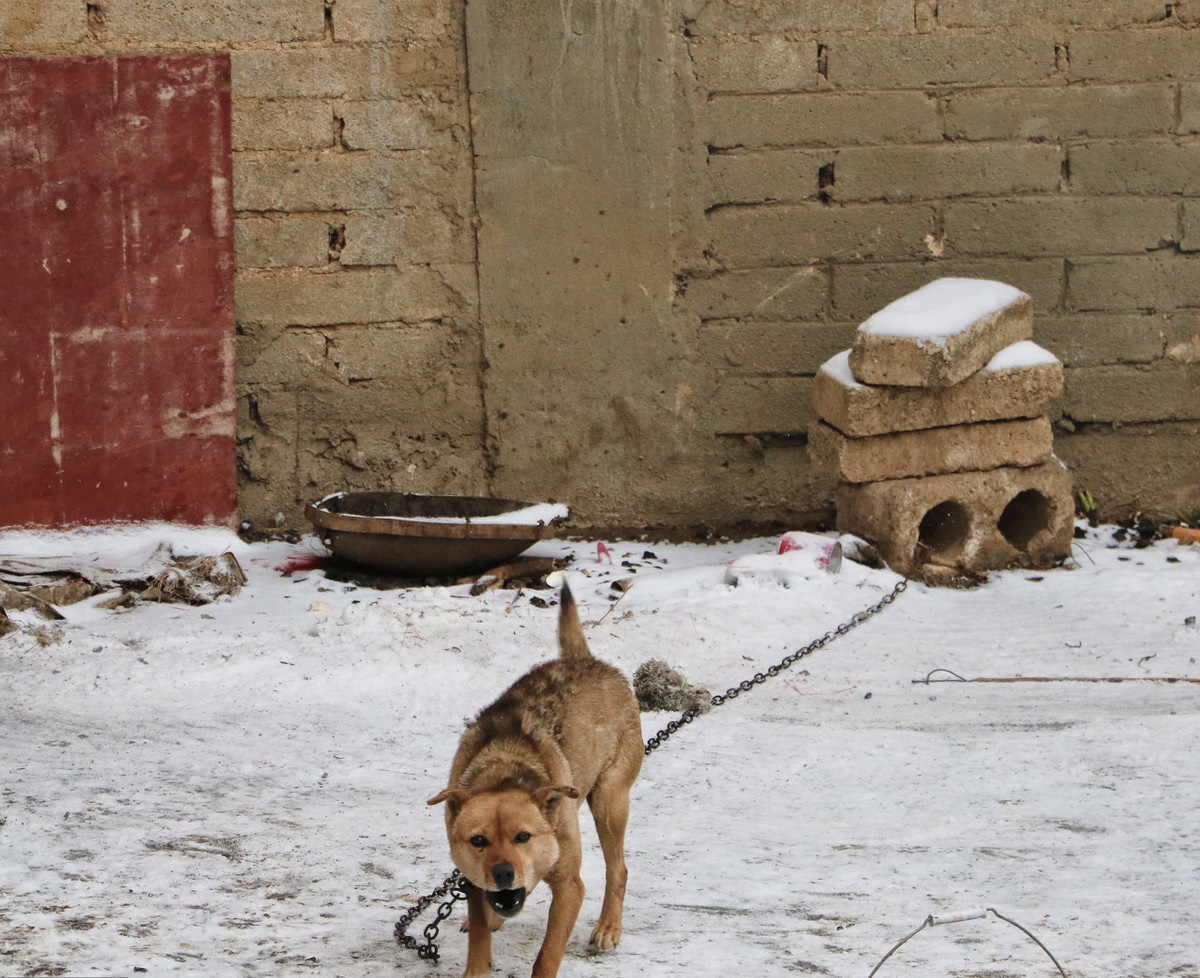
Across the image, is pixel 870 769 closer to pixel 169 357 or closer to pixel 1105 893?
pixel 1105 893

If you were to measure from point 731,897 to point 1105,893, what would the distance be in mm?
1001

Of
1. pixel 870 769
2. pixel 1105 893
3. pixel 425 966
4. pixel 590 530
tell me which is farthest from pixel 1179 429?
pixel 425 966

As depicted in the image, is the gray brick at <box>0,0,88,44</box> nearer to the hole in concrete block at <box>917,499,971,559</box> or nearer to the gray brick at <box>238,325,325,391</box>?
the gray brick at <box>238,325,325,391</box>

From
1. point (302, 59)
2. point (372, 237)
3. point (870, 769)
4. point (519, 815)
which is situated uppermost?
point (302, 59)

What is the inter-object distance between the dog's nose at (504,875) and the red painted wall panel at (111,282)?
571 centimetres

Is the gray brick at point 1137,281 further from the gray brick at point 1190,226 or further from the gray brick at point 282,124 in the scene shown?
the gray brick at point 282,124

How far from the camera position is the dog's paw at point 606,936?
3754 mm

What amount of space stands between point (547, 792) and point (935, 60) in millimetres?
6104

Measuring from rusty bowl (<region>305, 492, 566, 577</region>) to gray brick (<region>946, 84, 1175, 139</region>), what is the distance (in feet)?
10.3

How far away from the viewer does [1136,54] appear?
8305 mm

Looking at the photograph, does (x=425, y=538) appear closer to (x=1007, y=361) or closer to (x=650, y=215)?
(x=650, y=215)

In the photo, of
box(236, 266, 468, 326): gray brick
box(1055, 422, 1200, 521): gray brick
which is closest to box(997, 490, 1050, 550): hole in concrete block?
box(1055, 422, 1200, 521): gray brick

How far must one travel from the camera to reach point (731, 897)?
13.4 feet

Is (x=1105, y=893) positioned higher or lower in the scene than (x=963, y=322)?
lower
